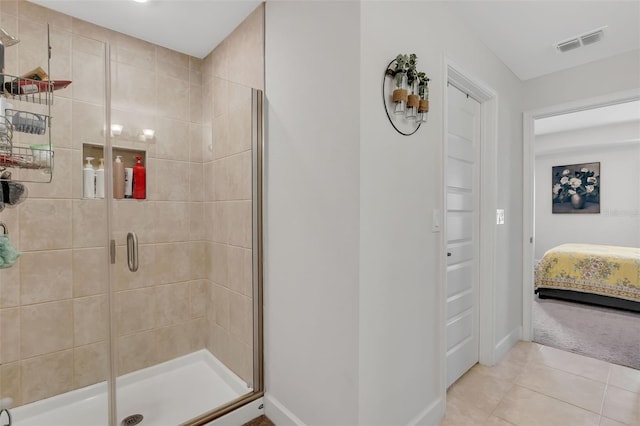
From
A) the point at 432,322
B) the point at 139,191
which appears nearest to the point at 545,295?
the point at 432,322

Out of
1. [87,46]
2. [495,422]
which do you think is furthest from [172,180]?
[495,422]

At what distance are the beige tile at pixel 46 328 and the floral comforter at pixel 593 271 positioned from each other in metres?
5.28

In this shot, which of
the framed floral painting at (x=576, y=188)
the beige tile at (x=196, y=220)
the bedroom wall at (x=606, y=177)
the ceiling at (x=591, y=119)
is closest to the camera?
the beige tile at (x=196, y=220)

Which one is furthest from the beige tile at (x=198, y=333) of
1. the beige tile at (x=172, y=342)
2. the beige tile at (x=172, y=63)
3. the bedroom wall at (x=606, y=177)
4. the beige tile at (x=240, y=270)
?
the bedroom wall at (x=606, y=177)

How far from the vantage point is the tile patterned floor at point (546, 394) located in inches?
71.4

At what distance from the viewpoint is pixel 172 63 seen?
7.72 ft

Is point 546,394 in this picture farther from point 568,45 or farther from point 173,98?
point 173,98

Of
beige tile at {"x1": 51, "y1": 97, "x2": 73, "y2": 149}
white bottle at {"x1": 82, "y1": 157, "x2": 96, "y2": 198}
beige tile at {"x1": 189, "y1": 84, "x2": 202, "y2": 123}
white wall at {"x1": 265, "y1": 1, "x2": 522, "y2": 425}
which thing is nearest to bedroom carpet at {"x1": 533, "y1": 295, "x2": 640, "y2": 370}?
white wall at {"x1": 265, "y1": 1, "x2": 522, "y2": 425}

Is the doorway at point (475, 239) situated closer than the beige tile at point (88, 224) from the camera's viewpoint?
No

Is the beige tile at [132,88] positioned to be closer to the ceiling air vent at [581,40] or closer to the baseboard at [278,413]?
the baseboard at [278,413]

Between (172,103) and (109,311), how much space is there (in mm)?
1496

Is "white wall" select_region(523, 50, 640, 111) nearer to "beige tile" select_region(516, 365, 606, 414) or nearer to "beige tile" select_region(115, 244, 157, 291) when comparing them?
"beige tile" select_region(516, 365, 606, 414)

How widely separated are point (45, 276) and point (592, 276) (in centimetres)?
560

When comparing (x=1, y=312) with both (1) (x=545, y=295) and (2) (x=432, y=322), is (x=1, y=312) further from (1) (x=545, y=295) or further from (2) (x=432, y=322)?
(1) (x=545, y=295)
